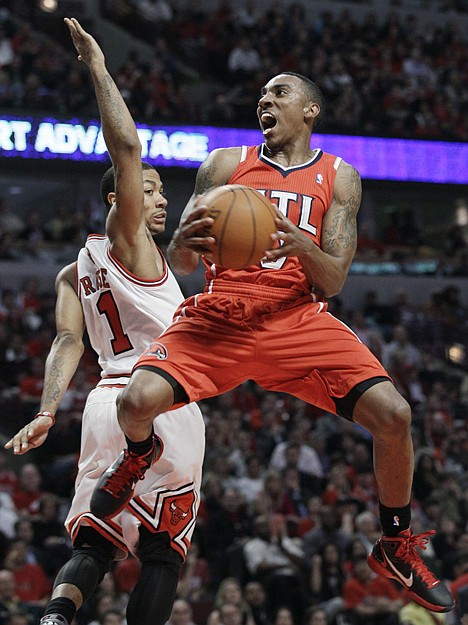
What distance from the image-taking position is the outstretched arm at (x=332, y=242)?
4.25 meters

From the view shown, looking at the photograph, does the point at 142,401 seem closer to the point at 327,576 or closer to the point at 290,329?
the point at 290,329

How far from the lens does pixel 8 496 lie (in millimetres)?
10094

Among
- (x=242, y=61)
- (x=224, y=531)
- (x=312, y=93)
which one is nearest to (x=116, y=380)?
(x=312, y=93)

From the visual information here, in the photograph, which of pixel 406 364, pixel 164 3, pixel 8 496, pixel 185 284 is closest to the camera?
pixel 8 496

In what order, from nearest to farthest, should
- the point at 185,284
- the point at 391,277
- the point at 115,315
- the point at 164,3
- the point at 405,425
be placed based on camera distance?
the point at 405,425 < the point at 115,315 < the point at 185,284 < the point at 391,277 < the point at 164,3

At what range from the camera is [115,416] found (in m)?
4.76

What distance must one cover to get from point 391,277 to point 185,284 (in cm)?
449

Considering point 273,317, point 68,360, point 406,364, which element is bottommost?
point 406,364

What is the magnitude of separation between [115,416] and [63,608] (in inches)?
35.6

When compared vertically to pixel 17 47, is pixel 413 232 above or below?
below

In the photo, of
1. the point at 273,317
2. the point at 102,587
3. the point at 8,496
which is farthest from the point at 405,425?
the point at 8,496

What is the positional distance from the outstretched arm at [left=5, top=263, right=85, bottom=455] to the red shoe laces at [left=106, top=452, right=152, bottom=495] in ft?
1.49

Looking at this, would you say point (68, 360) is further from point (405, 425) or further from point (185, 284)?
point (185, 284)

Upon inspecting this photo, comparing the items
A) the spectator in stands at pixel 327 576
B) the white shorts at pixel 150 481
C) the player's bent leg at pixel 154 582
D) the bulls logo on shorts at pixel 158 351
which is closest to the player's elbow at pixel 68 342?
the white shorts at pixel 150 481
